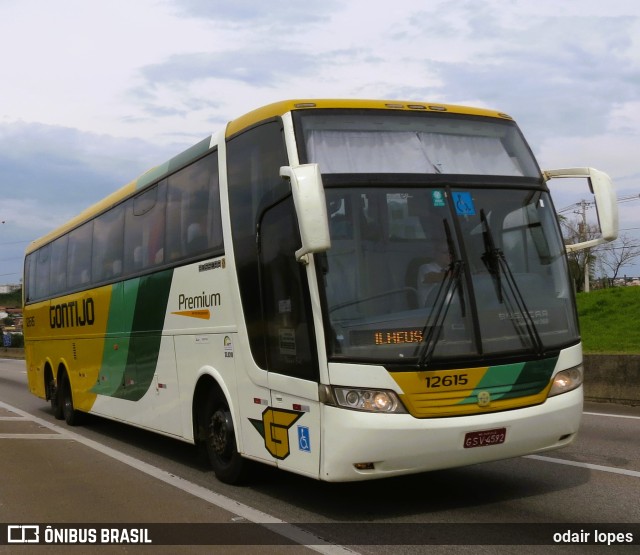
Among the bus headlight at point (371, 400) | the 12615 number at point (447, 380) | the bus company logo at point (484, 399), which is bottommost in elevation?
the bus company logo at point (484, 399)

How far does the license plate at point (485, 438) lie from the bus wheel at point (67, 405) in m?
9.45

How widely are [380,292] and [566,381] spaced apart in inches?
70.6

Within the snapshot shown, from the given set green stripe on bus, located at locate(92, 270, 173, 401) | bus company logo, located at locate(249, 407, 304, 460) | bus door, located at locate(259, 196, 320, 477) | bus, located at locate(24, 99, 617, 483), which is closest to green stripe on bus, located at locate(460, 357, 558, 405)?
bus, located at locate(24, 99, 617, 483)

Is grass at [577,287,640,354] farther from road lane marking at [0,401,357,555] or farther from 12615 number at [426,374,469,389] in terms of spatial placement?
12615 number at [426,374,469,389]

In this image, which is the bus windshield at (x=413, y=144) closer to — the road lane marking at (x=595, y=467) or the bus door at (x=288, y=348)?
the bus door at (x=288, y=348)

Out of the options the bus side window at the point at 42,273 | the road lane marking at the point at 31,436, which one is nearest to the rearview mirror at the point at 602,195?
the road lane marking at the point at 31,436

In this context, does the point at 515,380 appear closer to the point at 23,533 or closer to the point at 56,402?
the point at 23,533

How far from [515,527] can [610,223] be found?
2.73 meters

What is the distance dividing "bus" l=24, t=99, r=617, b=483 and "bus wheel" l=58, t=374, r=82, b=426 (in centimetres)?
650

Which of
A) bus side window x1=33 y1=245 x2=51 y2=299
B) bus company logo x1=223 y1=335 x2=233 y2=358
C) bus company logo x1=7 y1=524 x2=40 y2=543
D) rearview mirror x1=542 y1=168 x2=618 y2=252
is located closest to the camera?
bus company logo x1=7 y1=524 x2=40 y2=543

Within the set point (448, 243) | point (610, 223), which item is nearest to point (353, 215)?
point (448, 243)

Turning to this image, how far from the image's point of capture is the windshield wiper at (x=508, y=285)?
6.48 meters

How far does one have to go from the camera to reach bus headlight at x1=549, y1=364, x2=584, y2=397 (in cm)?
663

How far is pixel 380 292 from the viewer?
6207 mm
